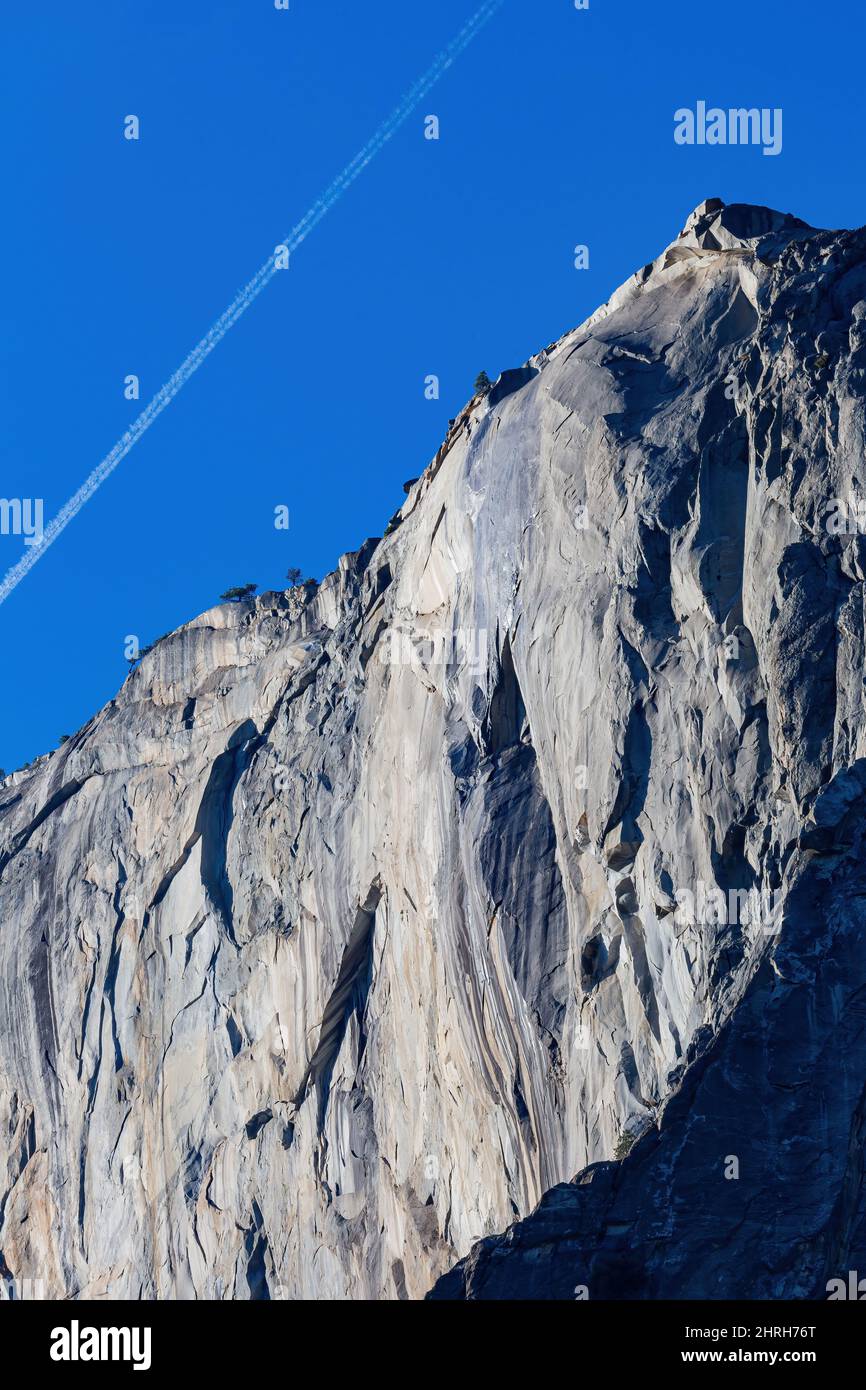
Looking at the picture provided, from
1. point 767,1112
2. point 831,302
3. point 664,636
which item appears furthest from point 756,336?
point 767,1112

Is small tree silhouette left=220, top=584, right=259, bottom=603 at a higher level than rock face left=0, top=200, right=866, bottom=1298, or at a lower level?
higher

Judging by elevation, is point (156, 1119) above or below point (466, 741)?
below

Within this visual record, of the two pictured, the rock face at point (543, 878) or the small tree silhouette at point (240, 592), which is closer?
the rock face at point (543, 878)

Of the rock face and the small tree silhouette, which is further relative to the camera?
the small tree silhouette

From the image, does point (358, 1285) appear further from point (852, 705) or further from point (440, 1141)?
point (852, 705)

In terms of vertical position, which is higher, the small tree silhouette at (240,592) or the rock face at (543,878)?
the small tree silhouette at (240,592)

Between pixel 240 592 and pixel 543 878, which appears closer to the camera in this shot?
pixel 543 878
